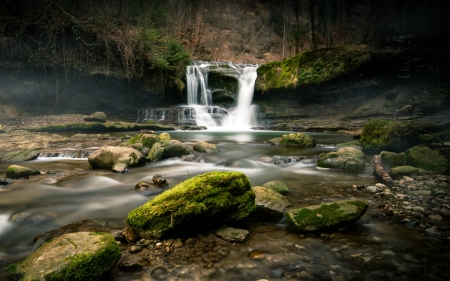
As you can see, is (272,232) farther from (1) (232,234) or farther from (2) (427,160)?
(2) (427,160)

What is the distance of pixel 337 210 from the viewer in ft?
9.62

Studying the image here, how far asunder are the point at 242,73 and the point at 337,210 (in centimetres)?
1713

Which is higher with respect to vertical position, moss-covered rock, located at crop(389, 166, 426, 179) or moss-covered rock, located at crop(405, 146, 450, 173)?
moss-covered rock, located at crop(405, 146, 450, 173)

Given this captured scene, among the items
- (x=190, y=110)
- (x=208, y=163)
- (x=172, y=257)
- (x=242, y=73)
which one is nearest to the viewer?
(x=172, y=257)

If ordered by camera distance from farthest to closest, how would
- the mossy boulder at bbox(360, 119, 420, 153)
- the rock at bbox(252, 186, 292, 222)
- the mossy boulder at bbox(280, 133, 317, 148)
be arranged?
the mossy boulder at bbox(280, 133, 317, 148)
the mossy boulder at bbox(360, 119, 420, 153)
the rock at bbox(252, 186, 292, 222)

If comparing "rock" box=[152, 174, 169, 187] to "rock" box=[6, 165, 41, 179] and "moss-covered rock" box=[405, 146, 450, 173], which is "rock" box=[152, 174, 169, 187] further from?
"moss-covered rock" box=[405, 146, 450, 173]

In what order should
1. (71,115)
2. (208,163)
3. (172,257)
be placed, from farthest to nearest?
(71,115), (208,163), (172,257)

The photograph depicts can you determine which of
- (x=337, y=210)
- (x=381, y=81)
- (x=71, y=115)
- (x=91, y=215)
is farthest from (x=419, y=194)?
(x=71, y=115)

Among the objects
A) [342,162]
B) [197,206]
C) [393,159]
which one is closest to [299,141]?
[342,162]

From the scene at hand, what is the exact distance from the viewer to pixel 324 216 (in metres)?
2.85

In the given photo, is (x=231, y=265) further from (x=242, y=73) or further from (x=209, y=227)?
(x=242, y=73)

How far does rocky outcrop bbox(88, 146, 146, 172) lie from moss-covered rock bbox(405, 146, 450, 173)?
588 centimetres

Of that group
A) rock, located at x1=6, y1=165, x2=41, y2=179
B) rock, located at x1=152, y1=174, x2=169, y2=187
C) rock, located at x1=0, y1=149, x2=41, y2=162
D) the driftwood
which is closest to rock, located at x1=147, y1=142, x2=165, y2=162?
rock, located at x1=152, y1=174, x2=169, y2=187

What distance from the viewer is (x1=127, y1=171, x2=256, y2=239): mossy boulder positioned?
2660 millimetres
